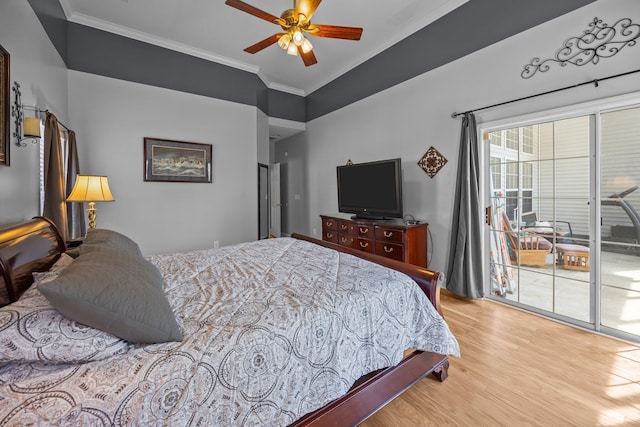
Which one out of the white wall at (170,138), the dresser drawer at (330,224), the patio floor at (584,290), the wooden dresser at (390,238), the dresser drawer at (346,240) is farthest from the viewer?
the dresser drawer at (330,224)

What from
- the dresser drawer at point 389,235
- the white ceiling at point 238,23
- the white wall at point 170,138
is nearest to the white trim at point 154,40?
the white ceiling at point 238,23

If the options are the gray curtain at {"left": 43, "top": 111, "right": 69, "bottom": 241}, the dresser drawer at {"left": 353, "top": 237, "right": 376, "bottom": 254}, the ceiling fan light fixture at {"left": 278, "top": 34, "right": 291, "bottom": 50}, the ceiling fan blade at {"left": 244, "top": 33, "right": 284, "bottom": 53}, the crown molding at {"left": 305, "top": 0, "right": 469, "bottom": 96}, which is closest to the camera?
the gray curtain at {"left": 43, "top": 111, "right": 69, "bottom": 241}

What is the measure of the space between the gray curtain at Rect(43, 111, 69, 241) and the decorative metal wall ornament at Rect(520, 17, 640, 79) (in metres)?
4.55

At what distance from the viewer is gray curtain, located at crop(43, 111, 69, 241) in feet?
7.72

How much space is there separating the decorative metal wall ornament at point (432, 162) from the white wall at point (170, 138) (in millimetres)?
2841

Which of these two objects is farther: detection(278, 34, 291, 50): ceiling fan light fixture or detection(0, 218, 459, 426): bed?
detection(278, 34, 291, 50): ceiling fan light fixture

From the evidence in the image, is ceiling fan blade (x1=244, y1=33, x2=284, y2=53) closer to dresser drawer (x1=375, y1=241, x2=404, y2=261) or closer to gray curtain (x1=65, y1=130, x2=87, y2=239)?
gray curtain (x1=65, y1=130, x2=87, y2=239)

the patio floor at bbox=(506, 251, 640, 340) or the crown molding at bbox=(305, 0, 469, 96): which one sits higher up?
the crown molding at bbox=(305, 0, 469, 96)

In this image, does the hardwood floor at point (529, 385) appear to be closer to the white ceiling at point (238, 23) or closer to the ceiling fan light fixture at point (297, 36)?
the ceiling fan light fixture at point (297, 36)

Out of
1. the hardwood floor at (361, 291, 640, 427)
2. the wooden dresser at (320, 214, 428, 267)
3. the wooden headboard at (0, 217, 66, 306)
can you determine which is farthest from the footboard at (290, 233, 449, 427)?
the wooden dresser at (320, 214, 428, 267)

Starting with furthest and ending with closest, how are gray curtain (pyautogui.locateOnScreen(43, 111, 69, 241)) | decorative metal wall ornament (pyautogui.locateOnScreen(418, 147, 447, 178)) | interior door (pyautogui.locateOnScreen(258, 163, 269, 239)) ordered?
1. interior door (pyautogui.locateOnScreen(258, 163, 269, 239))
2. decorative metal wall ornament (pyautogui.locateOnScreen(418, 147, 447, 178))
3. gray curtain (pyautogui.locateOnScreen(43, 111, 69, 241))

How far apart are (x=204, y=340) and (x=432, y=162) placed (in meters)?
3.40

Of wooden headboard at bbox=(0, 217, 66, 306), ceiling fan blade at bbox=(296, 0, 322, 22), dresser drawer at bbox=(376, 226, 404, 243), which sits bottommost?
dresser drawer at bbox=(376, 226, 404, 243)

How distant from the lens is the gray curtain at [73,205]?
302 cm
